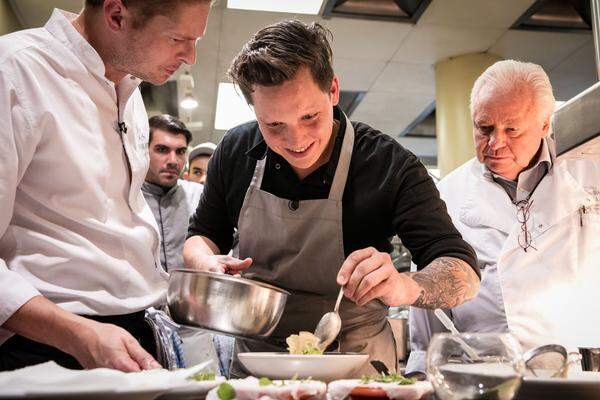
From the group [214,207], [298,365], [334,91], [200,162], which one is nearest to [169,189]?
[200,162]

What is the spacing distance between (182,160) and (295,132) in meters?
2.38

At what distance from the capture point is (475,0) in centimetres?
453

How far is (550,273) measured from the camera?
229 cm

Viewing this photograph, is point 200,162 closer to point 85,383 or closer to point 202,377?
point 202,377

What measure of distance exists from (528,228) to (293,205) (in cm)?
102

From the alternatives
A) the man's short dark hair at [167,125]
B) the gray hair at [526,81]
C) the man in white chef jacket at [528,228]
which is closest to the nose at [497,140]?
the man in white chef jacket at [528,228]

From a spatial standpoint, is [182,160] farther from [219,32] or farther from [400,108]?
[400,108]

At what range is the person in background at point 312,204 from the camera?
161 cm

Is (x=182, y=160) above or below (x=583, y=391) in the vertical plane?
above

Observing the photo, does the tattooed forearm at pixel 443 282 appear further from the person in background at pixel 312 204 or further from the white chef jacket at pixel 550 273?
the white chef jacket at pixel 550 273

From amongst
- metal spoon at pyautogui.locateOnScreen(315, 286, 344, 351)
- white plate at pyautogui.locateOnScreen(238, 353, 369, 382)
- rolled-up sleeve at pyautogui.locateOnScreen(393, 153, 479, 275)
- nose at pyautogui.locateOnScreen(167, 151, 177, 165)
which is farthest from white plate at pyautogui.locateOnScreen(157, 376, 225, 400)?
nose at pyautogui.locateOnScreen(167, 151, 177, 165)

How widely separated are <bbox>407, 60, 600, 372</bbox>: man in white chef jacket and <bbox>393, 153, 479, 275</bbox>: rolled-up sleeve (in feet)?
2.28

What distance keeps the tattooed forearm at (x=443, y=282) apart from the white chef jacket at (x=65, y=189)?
673mm

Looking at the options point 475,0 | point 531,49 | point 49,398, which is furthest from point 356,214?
point 531,49
